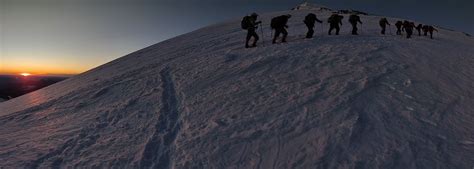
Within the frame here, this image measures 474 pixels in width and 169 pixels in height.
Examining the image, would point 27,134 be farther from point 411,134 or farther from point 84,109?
point 411,134

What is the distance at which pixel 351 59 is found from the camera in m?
14.0

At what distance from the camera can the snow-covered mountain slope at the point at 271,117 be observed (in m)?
7.88

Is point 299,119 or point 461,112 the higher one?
point 299,119

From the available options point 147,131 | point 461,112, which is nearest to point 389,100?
point 461,112

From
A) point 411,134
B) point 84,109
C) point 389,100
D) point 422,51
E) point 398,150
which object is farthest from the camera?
point 422,51

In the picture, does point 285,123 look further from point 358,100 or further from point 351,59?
point 351,59

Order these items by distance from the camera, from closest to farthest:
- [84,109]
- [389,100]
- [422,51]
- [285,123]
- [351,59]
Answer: [285,123], [389,100], [84,109], [351,59], [422,51]

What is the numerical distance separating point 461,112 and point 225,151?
5793 millimetres

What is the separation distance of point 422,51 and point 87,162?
13269 millimetres

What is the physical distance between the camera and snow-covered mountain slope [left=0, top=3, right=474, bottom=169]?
788 centimetres

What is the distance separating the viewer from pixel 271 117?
31.4ft

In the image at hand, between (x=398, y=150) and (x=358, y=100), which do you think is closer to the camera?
(x=398, y=150)

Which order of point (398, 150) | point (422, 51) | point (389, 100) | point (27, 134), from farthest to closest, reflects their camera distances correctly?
point (422, 51) → point (27, 134) → point (389, 100) → point (398, 150)

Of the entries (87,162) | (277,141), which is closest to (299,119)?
(277,141)
